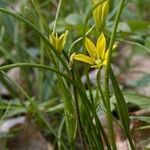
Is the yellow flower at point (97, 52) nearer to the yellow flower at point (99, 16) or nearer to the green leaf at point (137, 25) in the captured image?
the yellow flower at point (99, 16)

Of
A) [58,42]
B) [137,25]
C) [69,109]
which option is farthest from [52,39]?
[137,25]

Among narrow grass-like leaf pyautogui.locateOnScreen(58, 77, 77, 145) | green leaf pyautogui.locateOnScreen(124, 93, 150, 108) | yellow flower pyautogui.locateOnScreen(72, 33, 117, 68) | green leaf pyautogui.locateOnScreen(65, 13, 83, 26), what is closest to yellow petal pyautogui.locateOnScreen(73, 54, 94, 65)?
yellow flower pyautogui.locateOnScreen(72, 33, 117, 68)

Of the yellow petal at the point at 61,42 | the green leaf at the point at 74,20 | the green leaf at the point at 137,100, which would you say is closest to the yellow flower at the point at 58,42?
the yellow petal at the point at 61,42

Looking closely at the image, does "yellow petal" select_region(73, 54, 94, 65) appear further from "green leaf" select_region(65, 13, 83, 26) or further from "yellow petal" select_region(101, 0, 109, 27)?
"green leaf" select_region(65, 13, 83, 26)

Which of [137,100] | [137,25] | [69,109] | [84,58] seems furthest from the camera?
[137,25]

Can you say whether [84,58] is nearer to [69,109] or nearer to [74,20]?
[69,109]

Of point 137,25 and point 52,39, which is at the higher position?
point 52,39

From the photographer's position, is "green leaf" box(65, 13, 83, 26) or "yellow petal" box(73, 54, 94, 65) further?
"green leaf" box(65, 13, 83, 26)

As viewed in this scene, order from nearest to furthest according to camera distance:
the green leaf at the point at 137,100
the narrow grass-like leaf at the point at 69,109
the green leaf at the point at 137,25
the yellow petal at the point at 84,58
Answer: the yellow petal at the point at 84,58
the narrow grass-like leaf at the point at 69,109
the green leaf at the point at 137,100
the green leaf at the point at 137,25

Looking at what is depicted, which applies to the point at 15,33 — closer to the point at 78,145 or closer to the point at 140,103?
the point at 78,145

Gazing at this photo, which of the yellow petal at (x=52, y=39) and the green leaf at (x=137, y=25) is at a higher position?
the yellow petal at (x=52, y=39)

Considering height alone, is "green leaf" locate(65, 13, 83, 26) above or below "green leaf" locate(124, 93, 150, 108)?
above
